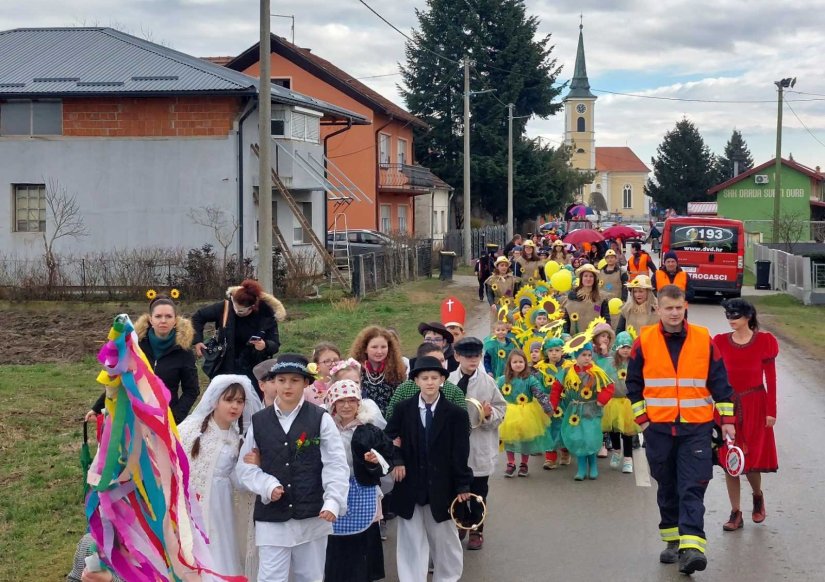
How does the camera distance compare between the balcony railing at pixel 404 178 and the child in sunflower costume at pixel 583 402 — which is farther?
the balcony railing at pixel 404 178

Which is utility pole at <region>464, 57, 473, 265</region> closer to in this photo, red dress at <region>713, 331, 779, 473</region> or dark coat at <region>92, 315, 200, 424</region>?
red dress at <region>713, 331, 779, 473</region>

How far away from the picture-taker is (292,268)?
28188mm

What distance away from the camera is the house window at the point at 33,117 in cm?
3169

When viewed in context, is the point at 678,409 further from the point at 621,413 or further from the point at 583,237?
the point at 583,237

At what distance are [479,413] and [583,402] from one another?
2.44m

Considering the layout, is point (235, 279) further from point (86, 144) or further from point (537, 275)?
point (537, 275)

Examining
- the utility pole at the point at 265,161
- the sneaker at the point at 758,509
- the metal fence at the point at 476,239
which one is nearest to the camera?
the sneaker at the point at 758,509

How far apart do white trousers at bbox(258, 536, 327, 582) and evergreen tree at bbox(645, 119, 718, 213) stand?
97659 mm

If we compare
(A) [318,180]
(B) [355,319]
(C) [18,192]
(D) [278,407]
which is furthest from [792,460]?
(C) [18,192]

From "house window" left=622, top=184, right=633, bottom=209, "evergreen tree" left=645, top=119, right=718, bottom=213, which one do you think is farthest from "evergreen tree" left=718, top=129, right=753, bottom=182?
"house window" left=622, top=184, right=633, bottom=209

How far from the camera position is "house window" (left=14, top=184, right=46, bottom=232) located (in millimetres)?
32094

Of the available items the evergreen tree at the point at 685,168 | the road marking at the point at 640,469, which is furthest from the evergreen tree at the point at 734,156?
the road marking at the point at 640,469

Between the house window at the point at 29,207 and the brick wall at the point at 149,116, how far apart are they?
2.01 meters

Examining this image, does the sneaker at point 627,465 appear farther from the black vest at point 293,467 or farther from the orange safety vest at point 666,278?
the orange safety vest at point 666,278
